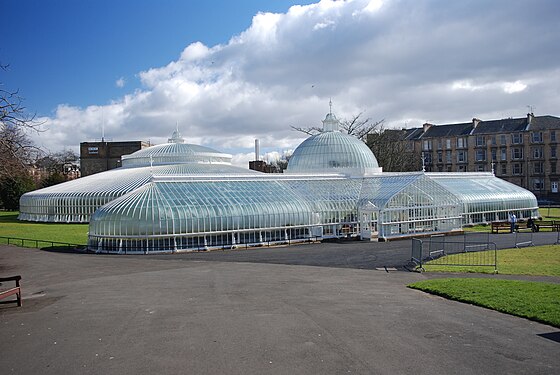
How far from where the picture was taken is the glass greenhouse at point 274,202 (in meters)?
30.0

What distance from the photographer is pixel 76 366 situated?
952 cm

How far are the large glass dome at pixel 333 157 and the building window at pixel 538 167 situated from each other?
52.1 metres

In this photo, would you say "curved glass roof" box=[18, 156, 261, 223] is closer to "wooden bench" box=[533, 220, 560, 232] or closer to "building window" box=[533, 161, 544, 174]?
"wooden bench" box=[533, 220, 560, 232]

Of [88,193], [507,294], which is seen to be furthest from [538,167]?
[507,294]

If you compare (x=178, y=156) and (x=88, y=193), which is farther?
(x=178, y=156)

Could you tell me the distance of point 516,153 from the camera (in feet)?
288

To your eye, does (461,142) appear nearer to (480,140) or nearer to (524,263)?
(480,140)

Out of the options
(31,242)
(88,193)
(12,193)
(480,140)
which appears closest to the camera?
(31,242)

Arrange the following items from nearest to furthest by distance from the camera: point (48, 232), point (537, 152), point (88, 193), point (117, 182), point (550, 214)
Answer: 1. point (48, 232)
2. point (88, 193)
3. point (117, 182)
4. point (550, 214)
5. point (537, 152)

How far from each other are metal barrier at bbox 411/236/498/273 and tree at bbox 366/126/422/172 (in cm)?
4675

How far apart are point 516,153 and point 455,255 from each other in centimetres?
7001

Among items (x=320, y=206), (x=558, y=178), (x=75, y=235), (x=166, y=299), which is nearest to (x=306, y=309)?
(x=166, y=299)

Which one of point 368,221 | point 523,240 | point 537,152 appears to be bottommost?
point 523,240

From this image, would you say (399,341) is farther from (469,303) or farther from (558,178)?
(558,178)
